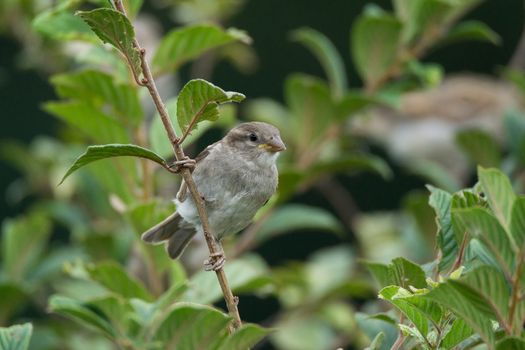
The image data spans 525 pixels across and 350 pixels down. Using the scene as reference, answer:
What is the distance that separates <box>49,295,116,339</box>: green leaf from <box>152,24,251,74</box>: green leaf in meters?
0.62

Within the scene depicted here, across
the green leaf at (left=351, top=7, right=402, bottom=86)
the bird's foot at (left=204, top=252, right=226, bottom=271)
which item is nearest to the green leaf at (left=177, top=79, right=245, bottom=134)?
the bird's foot at (left=204, top=252, right=226, bottom=271)

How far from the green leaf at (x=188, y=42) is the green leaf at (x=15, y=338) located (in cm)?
79

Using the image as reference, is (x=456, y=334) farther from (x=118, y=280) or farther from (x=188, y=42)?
(x=188, y=42)

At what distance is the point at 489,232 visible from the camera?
3.55 ft

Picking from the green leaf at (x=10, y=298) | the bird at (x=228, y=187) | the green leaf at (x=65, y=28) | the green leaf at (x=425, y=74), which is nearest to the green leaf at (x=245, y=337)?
the bird at (x=228, y=187)

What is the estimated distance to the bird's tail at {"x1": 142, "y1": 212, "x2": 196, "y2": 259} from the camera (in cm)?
196

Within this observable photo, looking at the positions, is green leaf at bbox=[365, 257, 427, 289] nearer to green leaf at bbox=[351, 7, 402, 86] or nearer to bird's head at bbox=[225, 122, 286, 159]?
bird's head at bbox=[225, 122, 286, 159]

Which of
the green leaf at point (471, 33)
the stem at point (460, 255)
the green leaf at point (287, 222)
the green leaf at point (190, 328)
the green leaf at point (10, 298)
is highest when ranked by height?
the green leaf at point (471, 33)

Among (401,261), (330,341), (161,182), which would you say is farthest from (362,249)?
(401,261)

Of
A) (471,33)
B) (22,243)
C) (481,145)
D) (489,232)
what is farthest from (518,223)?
(22,243)

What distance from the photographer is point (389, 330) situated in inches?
60.1

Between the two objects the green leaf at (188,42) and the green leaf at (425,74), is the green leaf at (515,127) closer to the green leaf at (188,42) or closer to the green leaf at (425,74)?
the green leaf at (425,74)

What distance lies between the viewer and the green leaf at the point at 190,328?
1.38 meters

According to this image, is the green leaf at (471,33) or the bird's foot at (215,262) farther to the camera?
the green leaf at (471,33)
